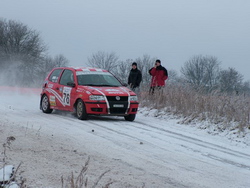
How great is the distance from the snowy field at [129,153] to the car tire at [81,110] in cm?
49

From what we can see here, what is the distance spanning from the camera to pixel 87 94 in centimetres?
1335

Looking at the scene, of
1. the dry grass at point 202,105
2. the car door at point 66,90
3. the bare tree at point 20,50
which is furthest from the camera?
the bare tree at point 20,50

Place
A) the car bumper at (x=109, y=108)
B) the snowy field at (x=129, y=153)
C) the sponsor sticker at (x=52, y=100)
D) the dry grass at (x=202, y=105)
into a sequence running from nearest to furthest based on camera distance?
1. the snowy field at (x=129, y=153)
2. the dry grass at (x=202, y=105)
3. the car bumper at (x=109, y=108)
4. the sponsor sticker at (x=52, y=100)

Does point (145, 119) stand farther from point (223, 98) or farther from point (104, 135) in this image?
point (104, 135)

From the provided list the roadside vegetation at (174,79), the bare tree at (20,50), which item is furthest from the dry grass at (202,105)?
the bare tree at (20,50)

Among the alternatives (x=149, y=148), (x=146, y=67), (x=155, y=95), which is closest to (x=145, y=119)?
(x=155, y=95)

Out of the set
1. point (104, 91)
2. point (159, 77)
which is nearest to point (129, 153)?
point (104, 91)

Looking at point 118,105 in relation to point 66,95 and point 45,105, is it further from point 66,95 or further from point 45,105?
point 45,105

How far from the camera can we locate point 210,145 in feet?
32.9

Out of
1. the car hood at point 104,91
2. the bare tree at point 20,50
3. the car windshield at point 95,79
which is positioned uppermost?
the bare tree at point 20,50

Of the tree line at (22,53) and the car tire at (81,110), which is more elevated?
the tree line at (22,53)

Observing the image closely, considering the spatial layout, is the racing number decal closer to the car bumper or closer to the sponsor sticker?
the sponsor sticker

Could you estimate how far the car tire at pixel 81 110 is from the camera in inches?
520

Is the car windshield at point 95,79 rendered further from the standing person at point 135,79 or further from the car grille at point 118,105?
the standing person at point 135,79
